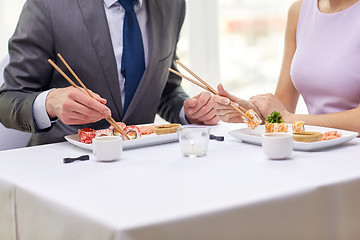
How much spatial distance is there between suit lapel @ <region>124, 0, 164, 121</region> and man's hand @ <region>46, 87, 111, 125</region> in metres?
0.48

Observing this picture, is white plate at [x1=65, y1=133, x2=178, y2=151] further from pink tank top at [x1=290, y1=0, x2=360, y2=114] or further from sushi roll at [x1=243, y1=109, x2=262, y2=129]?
pink tank top at [x1=290, y1=0, x2=360, y2=114]

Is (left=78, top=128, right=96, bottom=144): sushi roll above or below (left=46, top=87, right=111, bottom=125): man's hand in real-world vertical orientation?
below

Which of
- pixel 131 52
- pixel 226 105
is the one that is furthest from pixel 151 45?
pixel 226 105

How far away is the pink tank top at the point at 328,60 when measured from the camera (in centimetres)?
187

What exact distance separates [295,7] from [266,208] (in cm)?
146

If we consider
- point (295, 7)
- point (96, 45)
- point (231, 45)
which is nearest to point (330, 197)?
point (96, 45)

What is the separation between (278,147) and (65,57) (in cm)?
103

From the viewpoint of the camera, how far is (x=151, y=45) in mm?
2090

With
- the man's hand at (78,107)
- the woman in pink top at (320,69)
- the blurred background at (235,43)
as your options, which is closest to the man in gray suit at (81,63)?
the man's hand at (78,107)

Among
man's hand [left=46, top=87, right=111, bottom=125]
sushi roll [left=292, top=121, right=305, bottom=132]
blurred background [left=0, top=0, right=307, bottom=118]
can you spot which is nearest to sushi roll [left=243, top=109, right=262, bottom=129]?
sushi roll [left=292, top=121, right=305, bottom=132]

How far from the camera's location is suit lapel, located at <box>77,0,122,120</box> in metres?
1.96

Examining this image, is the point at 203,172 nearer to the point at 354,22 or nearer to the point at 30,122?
the point at 30,122

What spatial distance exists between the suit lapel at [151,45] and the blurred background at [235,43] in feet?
6.12

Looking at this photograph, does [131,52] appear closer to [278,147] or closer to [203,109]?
[203,109]
